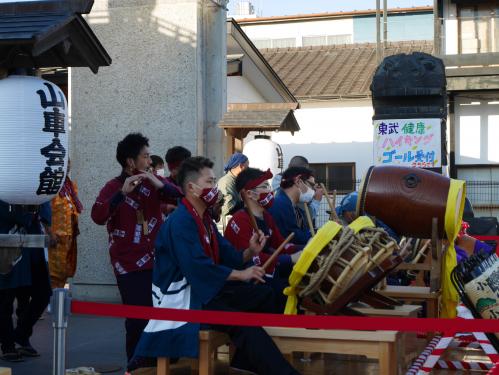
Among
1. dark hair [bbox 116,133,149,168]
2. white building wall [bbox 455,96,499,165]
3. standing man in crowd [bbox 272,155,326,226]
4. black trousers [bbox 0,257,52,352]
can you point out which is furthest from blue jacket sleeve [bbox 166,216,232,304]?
white building wall [bbox 455,96,499,165]

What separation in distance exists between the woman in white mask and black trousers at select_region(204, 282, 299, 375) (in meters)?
1.48

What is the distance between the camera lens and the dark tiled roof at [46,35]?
5363 millimetres

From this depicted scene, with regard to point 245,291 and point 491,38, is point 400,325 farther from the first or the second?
point 491,38

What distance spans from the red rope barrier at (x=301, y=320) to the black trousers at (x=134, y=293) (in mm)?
1534

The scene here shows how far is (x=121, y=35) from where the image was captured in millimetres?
9617

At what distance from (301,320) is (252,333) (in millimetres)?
575

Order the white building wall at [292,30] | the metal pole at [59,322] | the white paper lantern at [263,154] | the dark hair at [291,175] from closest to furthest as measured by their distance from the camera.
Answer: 1. the metal pole at [59,322]
2. the dark hair at [291,175]
3. the white paper lantern at [263,154]
4. the white building wall at [292,30]

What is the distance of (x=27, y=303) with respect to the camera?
6891 millimetres

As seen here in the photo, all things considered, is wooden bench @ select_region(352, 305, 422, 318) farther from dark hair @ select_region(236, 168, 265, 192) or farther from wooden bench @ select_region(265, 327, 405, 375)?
dark hair @ select_region(236, 168, 265, 192)

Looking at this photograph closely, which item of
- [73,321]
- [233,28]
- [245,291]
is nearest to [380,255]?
[245,291]

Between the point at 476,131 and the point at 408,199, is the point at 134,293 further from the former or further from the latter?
the point at 476,131

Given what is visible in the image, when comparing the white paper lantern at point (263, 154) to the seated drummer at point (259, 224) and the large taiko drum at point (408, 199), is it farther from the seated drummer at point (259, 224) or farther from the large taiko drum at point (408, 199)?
the large taiko drum at point (408, 199)

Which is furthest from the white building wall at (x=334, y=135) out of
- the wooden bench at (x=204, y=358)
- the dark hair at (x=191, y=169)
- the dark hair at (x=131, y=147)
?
the wooden bench at (x=204, y=358)

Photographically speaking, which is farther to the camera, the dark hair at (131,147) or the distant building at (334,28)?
the distant building at (334,28)
